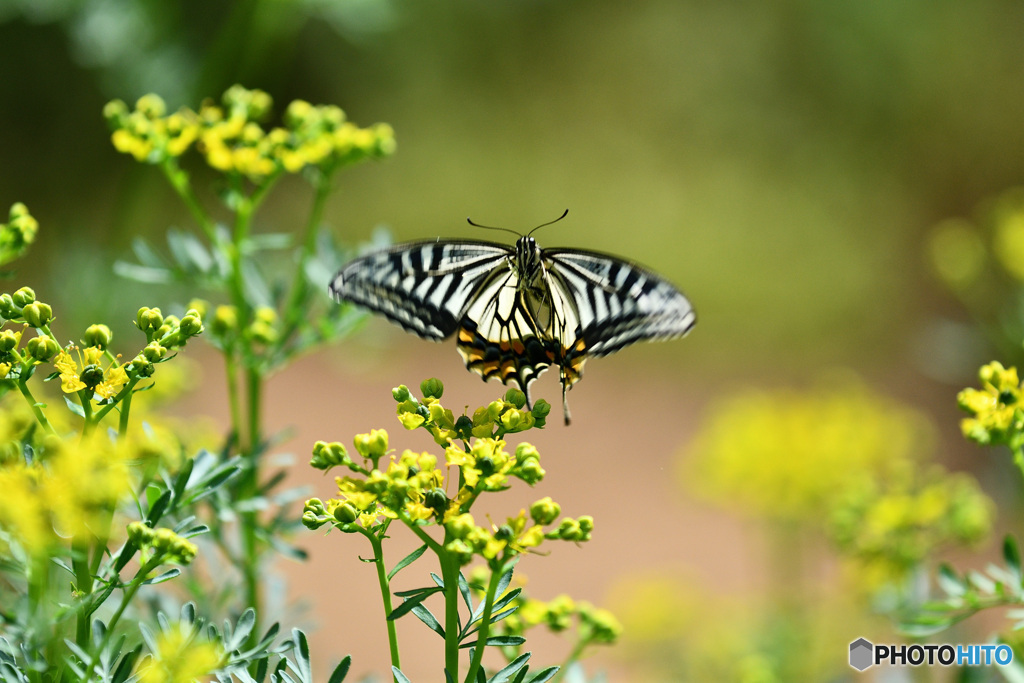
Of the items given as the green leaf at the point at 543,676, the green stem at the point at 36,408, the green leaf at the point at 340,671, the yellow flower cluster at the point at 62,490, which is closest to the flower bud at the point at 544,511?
the green leaf at the point at 543,676

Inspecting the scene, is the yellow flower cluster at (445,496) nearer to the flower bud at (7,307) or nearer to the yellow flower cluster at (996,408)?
the flower bud at (7,307)

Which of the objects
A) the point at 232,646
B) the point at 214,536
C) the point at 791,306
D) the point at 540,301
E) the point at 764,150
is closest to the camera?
the point at 232,646

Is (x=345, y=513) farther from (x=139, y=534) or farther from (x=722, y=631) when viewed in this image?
(x=722, y=631)

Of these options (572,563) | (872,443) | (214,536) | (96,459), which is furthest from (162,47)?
(572,563)

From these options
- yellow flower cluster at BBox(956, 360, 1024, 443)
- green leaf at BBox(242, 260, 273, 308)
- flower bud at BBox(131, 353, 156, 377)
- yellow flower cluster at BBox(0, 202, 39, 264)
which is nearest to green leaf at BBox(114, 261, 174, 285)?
green leaf at BBox(242, 260, 273, 308)

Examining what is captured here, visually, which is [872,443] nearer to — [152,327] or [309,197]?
[152,327]

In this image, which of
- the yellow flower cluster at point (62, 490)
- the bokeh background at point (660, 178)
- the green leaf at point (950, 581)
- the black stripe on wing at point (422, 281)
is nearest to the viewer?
the yellow flower cluster at point (62, 490)
